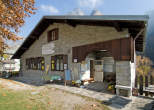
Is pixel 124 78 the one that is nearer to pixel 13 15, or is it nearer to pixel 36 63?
pixel 13 15

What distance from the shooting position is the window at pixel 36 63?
443 inches

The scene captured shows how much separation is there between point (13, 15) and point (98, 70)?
23.6 ft

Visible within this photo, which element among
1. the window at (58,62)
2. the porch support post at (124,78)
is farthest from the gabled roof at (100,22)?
the window at (58,62)

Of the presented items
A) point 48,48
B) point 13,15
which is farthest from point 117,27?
point 48,48

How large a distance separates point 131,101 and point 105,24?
4417mm

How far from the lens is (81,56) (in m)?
7.46

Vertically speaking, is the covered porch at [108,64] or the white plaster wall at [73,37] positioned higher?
the white plaster wall at [73,37]

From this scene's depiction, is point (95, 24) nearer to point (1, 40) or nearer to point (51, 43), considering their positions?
point (51, 43)

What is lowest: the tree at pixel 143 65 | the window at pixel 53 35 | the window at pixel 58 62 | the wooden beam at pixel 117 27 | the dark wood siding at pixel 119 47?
the tree at pixel 143 65

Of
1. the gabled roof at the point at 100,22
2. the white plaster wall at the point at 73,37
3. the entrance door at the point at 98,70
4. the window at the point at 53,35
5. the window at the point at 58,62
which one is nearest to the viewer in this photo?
the gabled roof at the point at 100,22

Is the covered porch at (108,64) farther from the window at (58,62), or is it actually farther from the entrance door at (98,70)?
the window at (58,62)

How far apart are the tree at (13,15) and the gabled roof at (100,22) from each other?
2.37 metres

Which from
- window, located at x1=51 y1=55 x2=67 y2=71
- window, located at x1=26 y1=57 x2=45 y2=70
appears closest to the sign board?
window, located at x1=51 y1=55 x2=67 y2=71

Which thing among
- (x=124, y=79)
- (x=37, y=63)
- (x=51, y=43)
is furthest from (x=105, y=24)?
(x=37, y=63)
